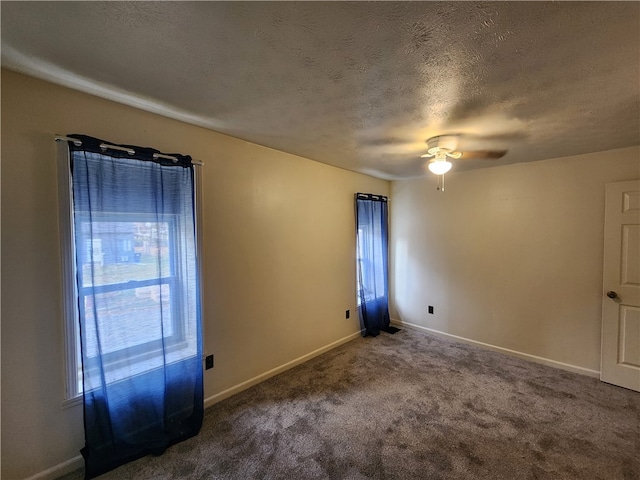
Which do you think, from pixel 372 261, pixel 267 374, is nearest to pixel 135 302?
pixel 267 374

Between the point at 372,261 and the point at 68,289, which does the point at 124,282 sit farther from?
the point at 372,261

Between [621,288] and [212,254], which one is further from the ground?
[212,254]

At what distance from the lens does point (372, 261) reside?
3.95 meters

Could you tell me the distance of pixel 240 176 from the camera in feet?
8.22

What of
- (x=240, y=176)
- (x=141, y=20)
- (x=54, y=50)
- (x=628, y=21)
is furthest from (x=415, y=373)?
(x=54, y=50)

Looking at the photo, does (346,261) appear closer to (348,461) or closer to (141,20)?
(348,461)

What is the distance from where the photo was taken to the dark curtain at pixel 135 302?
167cm

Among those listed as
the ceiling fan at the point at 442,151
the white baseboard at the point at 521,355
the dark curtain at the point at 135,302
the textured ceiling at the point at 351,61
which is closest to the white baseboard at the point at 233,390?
the dark curtain at the point at 135,302

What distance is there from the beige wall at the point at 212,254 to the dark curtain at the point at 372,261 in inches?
5.8

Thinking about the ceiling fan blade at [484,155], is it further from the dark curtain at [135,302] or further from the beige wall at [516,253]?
the dark curtain at [135,302]

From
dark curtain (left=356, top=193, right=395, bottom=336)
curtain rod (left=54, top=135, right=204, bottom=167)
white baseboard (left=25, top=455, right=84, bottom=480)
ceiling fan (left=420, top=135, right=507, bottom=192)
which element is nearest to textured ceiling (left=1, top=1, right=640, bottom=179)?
ceiling fan (left=420, top=135, right=507, bottom=192)

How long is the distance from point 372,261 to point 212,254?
2.31 metres

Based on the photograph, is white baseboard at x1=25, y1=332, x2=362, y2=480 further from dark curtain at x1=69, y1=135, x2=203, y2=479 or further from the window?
the window

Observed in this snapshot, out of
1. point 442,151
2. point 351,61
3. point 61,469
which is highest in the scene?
point 351,61
